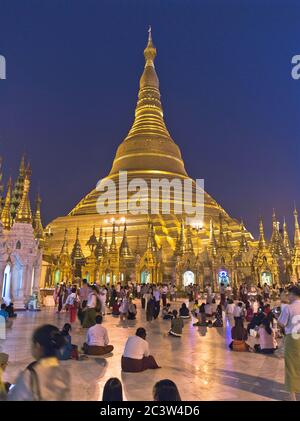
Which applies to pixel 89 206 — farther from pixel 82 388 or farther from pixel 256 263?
pixel 82 388

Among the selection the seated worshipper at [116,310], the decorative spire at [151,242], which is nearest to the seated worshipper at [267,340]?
the seated worshipper at [116,310]

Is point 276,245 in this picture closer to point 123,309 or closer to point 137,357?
point 123,309

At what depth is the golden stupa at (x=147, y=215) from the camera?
38.1 metres

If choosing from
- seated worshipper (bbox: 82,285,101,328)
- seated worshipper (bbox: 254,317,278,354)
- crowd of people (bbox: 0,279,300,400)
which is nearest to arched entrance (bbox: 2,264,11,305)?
crowd of people (bbox: 0,279,300,400)

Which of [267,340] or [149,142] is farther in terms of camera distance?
[149,142]

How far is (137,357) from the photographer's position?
661 centimetres

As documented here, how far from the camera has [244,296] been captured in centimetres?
1908

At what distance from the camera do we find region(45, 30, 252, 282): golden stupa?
38.1 metres

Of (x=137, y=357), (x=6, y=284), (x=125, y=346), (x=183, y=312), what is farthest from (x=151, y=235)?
(x=137, y=357)

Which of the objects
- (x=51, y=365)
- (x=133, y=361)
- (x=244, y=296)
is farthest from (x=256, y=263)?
(x=51, y=365)

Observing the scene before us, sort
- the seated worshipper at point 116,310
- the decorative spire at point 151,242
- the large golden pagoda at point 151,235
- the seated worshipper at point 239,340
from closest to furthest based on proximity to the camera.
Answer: the seated worshipper at point 239,340 → the seated worshipper at point 116,310 → the large golden pagoda at point 151,235 → the decorative spire at point 151,242
